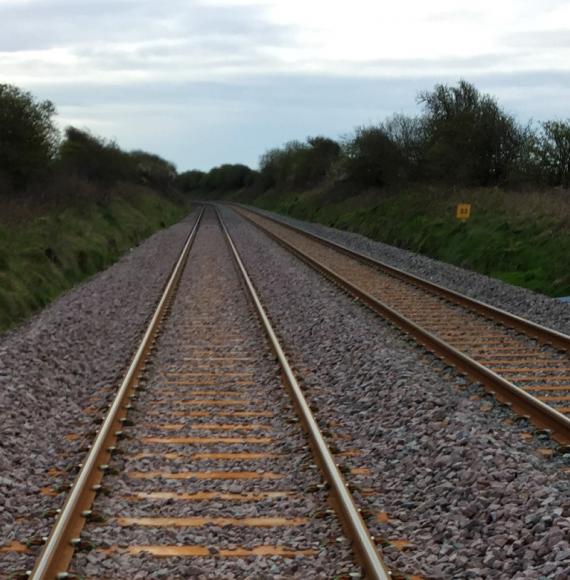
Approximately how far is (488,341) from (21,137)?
1101 inches

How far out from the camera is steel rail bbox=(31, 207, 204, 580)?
4.66 metres

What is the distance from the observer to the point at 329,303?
A: 48.3 ft

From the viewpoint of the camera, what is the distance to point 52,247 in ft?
67.0

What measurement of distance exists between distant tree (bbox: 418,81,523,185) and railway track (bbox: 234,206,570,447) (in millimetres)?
19189

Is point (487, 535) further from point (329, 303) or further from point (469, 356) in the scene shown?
point (329, 303)

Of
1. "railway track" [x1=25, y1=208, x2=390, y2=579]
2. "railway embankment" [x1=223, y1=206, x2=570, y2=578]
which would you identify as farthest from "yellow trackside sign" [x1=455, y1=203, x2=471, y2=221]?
"railway track" [x1=25, y1=208, x2=390, y2=579]

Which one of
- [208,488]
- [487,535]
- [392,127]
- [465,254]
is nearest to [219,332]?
[208,488]

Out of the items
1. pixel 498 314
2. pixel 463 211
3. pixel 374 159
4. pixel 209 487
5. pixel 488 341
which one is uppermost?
pixel 374 159

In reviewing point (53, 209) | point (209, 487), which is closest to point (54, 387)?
point (209, 487)

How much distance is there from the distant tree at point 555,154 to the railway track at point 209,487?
2598 centimetres

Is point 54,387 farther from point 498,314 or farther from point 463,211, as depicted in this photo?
point 463,211

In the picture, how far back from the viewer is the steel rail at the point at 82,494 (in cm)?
466

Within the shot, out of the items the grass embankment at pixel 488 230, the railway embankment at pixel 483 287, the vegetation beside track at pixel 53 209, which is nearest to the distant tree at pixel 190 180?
the vegetation beside track at pixel 53 209

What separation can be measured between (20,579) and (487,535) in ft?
9.68
